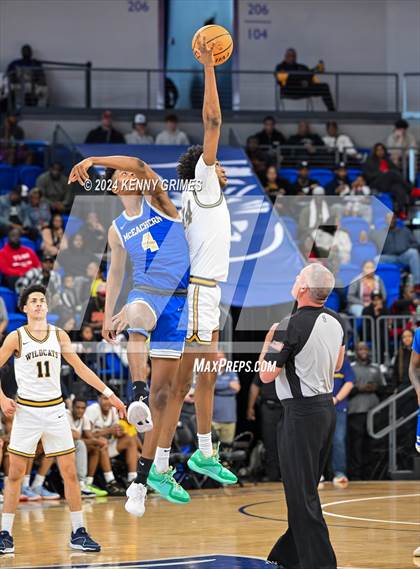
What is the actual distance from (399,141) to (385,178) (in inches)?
88.8

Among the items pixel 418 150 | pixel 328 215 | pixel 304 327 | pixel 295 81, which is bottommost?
pixel 304 327

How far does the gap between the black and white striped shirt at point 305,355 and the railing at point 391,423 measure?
8.85m

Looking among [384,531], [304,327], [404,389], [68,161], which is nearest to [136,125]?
[68,161]

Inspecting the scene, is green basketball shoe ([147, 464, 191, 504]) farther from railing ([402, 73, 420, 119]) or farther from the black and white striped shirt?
railing ([402, 73, 420, 119])

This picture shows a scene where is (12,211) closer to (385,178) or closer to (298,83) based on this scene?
(385,178)

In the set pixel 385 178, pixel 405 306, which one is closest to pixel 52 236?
pixel 405 306

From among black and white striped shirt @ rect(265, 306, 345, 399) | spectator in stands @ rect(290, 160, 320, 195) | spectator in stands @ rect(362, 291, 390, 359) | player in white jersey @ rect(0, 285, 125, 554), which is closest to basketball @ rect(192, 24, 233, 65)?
black and white striped shirt @ rect(265, 306, 345, 399)

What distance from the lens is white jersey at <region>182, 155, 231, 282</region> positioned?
842 centimetres

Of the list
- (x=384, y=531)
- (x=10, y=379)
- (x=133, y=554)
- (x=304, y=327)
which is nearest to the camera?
(x=304, y=327)

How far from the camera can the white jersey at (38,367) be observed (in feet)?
36.3

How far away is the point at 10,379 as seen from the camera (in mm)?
14703

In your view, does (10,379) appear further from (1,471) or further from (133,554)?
(133,554)

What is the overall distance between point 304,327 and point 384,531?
13.7 ft

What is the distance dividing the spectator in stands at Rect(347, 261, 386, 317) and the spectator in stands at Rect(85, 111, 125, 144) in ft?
18.5
